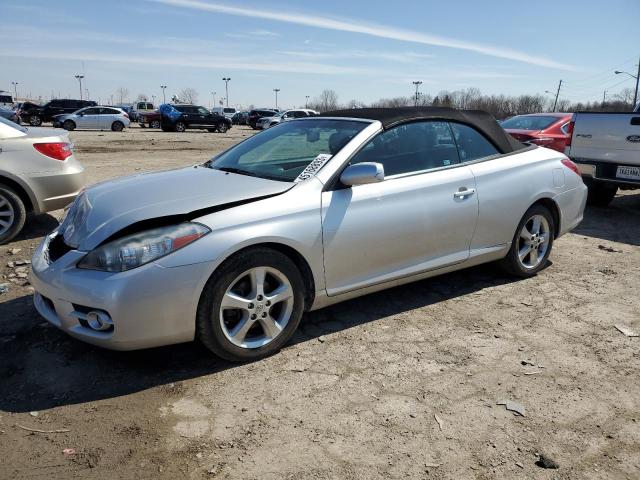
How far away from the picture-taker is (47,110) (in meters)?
34.2

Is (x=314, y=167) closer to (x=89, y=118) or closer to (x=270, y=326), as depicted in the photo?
(x=270, y=326)

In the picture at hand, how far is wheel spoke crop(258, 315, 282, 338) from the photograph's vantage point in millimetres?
3381

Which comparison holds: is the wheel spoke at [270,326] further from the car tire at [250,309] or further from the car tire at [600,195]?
the car tire at [600,195]

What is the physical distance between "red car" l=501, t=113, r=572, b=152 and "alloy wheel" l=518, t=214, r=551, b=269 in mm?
5567

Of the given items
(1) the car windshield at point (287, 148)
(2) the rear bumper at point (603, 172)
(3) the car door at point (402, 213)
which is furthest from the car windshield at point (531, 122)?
(1) the car windshield at point (287, 148)

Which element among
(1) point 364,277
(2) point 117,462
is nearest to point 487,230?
(1) point 364,277

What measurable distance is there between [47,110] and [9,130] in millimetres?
32398

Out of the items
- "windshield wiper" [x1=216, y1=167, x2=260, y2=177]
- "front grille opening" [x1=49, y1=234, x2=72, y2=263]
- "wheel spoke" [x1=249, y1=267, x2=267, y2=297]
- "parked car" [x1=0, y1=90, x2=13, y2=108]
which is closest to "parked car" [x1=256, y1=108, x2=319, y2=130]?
"parked car" [x1=0, y1=90, x2=13, y2=108]

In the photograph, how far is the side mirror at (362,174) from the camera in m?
3.52

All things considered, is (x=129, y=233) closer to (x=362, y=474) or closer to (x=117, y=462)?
(x=117, y=462)

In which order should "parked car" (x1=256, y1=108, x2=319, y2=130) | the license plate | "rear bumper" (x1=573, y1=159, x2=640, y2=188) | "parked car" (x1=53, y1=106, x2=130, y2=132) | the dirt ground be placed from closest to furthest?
1. the dirt ground
2. the license plate
3. "rear bumper" (x1=573, y1=159, x2=640, y2=188)
4. "parked car" (x1=53, y1=106, x2=130, y2=132)
5. "parked car" (x1=256, y1=108, x2=319, y2=130)

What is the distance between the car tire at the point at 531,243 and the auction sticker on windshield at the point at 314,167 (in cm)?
203

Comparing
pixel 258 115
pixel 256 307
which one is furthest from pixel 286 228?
pixel 258 115

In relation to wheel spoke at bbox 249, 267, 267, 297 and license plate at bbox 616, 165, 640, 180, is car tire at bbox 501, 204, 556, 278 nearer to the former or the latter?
wheel spoke at bbox 249, 267, 267, 297
